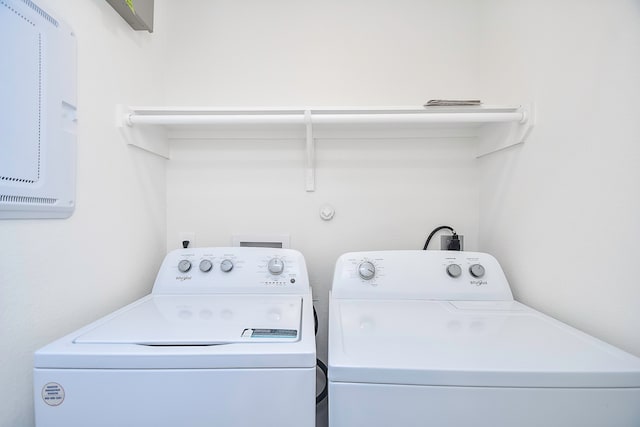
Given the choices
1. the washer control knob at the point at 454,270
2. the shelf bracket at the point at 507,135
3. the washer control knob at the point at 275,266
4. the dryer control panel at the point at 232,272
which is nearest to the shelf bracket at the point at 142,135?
the dryer control panel at the point at 232,272

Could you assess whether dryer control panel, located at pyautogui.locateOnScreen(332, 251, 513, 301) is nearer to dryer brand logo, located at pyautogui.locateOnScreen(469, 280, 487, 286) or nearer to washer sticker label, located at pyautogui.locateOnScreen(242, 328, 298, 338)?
dryer brand logo, located at pyautogui.locateOnScreen(469, 280, 487, 286)

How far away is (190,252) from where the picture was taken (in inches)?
45.2

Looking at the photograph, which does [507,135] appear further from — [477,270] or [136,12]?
[136,12]

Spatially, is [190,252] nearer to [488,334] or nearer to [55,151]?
[55,151]

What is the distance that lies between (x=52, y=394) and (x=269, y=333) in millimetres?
469

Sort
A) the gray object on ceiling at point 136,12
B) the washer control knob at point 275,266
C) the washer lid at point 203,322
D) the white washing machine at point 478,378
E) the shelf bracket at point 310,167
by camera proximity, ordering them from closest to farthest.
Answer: the white washing machine at point 478,378, the washer lid at point 203,322, the gray object on ceiling at point 136,12, the washer control knob at point 275,266, the shelf bracket at point 310,167

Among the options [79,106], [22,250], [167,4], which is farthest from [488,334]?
[167,4]

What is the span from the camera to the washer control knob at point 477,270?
1.07m

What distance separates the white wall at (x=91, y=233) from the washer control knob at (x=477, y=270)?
1.33 meters

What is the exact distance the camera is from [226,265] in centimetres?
110

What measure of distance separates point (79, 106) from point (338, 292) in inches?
41.1

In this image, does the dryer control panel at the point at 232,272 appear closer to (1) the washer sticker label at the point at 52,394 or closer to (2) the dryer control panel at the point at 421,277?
(2) the dryer control panel at the point at 421,277

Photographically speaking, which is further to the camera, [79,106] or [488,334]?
[79,106]

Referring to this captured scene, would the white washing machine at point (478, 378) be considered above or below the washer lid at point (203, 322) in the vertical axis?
below
